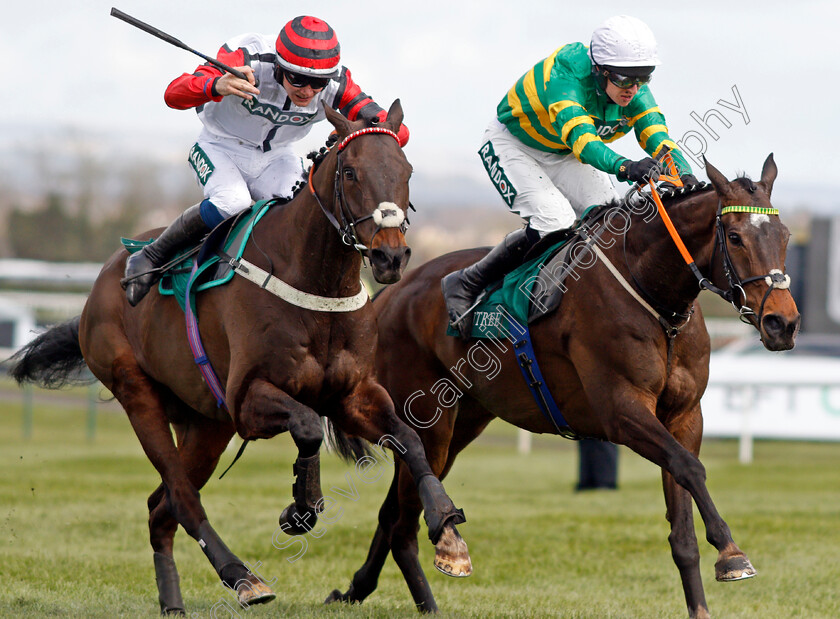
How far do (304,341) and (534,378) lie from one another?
4.47 ft

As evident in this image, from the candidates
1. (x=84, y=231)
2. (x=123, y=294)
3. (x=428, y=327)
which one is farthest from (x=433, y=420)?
(x=84, y=231)

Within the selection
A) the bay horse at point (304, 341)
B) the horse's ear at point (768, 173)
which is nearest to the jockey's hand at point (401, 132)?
the bay horse at point (304, 341)

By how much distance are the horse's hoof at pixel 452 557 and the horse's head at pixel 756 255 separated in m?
1.40

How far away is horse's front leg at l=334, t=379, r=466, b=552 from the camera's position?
14.1 feet

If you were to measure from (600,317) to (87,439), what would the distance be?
491 inches

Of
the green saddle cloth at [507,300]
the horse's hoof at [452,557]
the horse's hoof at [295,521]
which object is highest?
the green saddle cloth at [507,300]

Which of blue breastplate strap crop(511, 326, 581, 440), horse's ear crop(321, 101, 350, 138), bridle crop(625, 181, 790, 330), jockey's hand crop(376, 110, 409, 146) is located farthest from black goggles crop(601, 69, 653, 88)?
horse's ear crop(321, 101, 350, 138)

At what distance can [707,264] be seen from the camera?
15.7ft

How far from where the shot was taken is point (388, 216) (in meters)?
4.07

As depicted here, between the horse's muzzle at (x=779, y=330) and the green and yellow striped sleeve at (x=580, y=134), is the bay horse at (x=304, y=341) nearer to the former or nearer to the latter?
the green and yellow striped sleeve at (x=580, y=134)

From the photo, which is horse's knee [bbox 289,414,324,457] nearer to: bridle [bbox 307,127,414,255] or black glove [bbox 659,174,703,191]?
bridle [bbox 307,127,414,255]

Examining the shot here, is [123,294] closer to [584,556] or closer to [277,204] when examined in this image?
[277,204]

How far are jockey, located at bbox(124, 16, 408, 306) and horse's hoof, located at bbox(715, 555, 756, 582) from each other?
2.12 m

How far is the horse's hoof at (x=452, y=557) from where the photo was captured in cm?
419
